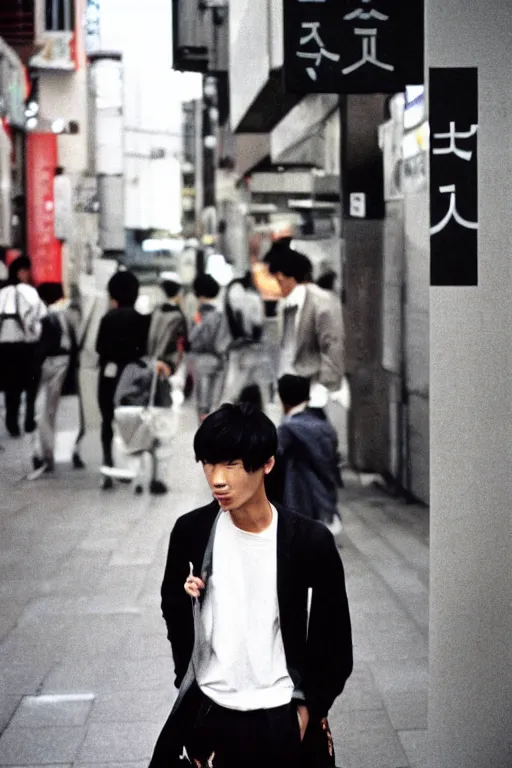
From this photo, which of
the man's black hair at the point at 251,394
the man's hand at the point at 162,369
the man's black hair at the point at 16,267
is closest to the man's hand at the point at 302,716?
the man's hand at the point at 162,369

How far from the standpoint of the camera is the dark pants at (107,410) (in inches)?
480

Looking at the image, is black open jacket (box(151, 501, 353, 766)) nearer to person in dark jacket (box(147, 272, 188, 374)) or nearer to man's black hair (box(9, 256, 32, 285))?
person in dark jacket (box(147, 272, 188, 374))

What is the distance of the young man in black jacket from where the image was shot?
3.23 m

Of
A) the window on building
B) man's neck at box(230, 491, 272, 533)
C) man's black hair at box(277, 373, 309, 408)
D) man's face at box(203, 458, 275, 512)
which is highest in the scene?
the window on building

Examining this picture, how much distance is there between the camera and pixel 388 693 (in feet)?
20.3

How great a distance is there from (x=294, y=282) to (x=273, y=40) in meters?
4.75

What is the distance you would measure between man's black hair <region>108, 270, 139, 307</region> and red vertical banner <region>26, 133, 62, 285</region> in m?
22.6

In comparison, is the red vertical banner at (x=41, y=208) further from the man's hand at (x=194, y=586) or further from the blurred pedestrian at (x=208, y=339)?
the man's hand at (x=194, y=586)

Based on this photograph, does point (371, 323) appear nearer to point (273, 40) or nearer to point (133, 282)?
point (133, 282)

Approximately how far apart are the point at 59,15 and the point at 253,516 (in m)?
31.2

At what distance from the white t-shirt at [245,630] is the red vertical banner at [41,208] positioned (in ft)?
104

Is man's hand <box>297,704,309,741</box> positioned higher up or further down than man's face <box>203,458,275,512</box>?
further down

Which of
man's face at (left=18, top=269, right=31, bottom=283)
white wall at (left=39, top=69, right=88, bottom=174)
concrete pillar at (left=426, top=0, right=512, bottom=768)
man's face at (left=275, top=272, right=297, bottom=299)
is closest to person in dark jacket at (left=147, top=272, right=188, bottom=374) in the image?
man's face at (left=275, top=272, right=297, bottom=299)

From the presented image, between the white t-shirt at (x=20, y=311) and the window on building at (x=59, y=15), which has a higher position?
the window on building at (x=59, y=15)
